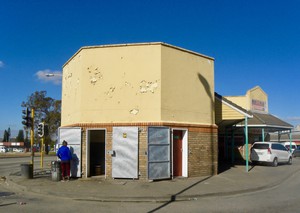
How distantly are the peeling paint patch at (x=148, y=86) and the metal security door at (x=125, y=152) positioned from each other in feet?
5.77

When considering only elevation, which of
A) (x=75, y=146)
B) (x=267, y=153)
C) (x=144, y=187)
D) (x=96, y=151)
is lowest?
(x=144, y=187)

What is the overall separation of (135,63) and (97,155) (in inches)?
208

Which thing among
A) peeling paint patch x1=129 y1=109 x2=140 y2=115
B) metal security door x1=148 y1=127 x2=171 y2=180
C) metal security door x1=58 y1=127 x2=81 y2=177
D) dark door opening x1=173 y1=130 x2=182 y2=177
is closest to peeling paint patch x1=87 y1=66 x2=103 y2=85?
peeling paint patch x1=129 y1=109 x2=140 y2=115

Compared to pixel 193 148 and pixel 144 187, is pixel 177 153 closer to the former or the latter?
pixel 193 148

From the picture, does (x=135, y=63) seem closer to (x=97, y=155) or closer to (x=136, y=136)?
(x=136, y=136)

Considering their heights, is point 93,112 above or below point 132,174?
above

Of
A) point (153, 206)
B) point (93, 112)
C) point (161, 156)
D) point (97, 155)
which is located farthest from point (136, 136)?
point (153, 206)

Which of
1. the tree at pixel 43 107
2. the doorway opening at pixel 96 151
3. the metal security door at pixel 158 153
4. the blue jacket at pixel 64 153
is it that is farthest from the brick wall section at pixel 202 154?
the tree at pixel 43 107

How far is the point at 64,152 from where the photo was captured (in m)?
14.8

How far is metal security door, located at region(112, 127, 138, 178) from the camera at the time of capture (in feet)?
47.9

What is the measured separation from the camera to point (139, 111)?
15.1 metres

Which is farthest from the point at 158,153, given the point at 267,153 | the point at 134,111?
the point at 267,153

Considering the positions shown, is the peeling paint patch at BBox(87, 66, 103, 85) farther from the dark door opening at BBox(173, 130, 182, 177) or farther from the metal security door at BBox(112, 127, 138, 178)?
the dark door opening at BBox(173, 130, 182, 177)

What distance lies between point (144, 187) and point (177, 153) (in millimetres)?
3505
